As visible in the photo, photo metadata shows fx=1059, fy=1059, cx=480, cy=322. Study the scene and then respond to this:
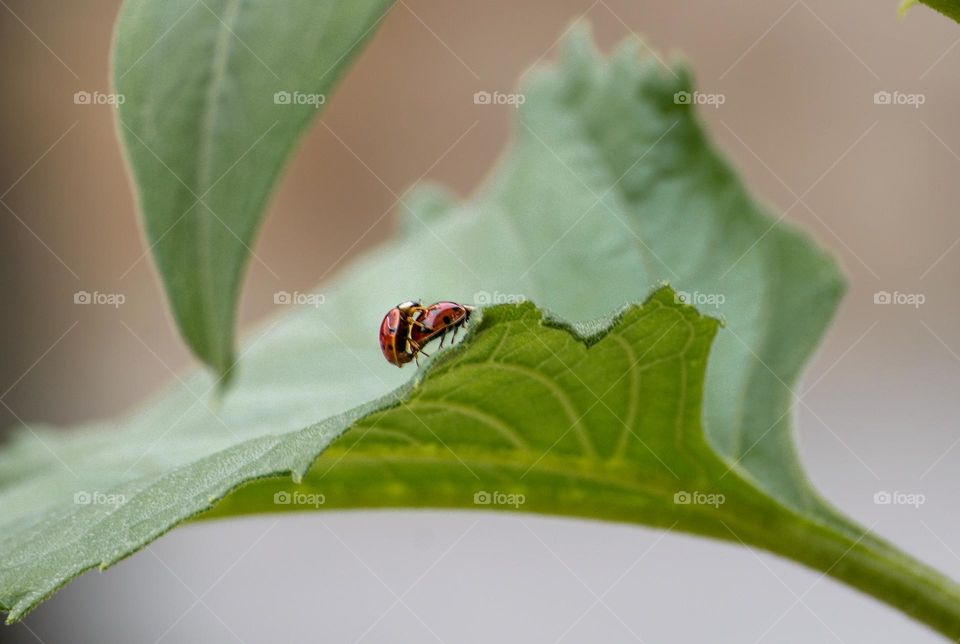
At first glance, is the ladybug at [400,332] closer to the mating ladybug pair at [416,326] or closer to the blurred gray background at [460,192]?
the mating ladybug pair at [416,326]

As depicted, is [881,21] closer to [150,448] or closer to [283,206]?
[283,206]

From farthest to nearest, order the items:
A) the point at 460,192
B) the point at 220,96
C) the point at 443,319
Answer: the point at 460,192 < the point at 443,319 < the point at 220,96

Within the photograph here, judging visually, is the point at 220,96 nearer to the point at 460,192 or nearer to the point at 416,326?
the point at 416,326

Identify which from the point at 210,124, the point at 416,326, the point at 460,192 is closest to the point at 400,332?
the point at 416,326

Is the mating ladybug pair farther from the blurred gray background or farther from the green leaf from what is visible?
the blurred gray background

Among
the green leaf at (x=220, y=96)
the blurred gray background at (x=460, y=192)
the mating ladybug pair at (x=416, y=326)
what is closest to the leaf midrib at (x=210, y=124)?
the green leaf at (x=220, y=96)

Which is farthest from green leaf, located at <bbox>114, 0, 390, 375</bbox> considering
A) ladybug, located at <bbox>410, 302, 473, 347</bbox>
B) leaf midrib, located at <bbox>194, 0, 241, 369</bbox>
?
ladybug, located at <bbox>410, 302, 473, 347</bbox>
